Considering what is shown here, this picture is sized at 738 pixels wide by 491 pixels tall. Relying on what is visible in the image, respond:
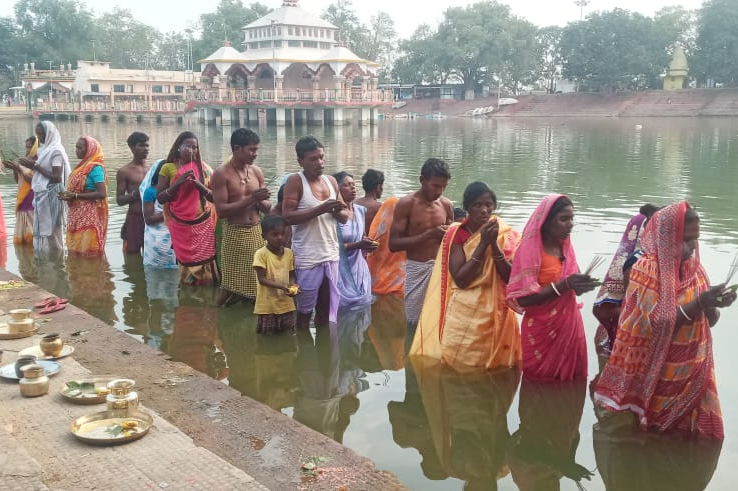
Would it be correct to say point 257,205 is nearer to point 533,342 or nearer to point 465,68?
point 533,342

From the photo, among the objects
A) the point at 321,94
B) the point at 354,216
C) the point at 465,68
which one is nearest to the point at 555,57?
the point at 465,68

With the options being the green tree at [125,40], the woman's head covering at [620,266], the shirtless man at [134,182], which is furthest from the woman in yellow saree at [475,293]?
the green tree at [125,40]

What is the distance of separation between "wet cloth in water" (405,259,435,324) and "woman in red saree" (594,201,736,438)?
190cm

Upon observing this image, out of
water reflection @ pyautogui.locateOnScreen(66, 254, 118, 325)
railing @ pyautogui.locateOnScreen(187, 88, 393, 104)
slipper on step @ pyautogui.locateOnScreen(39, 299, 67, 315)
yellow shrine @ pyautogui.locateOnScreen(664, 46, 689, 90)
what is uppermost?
yellow shrine @ pyautogui.locateOnScreen(664, 46, 689, 90)

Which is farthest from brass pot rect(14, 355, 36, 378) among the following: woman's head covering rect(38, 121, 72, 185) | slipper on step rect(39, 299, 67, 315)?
woman's head covering rect(38, 121, 72, 185)

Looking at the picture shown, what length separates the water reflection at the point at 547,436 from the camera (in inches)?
139

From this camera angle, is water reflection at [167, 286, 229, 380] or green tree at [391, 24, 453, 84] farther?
green tree at [391, 24, 453, 84]

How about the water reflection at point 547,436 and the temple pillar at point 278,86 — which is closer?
the water reflection at point 547,436

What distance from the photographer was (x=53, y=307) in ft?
17.9

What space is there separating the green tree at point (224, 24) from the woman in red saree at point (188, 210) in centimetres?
6793

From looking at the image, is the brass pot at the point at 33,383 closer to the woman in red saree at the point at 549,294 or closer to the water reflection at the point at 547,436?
the water reflection at the point at 547,436

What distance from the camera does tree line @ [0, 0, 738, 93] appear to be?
5662 cm

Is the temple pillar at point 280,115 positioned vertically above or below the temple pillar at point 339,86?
below

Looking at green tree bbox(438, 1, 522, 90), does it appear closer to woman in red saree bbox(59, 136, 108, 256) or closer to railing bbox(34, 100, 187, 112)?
railing bbox(34, 100, 187, 112)
